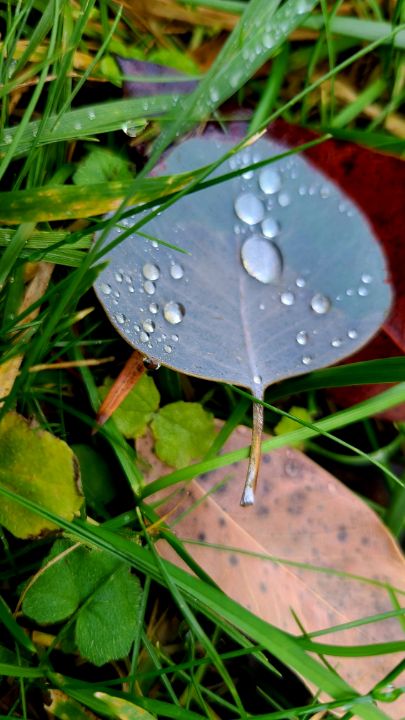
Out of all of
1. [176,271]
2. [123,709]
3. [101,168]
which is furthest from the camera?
[101,168]

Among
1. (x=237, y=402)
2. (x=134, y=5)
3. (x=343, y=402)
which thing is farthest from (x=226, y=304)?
(x=134, y=5)

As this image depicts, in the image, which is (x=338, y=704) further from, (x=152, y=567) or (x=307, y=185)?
(x=307, y=185)

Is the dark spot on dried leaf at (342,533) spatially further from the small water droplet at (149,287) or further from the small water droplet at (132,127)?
the small water droplet at (132,127)

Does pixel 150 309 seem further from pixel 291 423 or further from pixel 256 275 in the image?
pixel 291 423

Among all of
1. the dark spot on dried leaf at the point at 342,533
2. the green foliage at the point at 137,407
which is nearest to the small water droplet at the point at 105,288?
the green foliage at the point at 137,407

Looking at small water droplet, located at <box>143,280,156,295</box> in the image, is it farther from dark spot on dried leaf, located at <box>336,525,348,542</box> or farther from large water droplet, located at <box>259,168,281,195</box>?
dark spot on dried leaf, located at <box>336,525,348,542</box>

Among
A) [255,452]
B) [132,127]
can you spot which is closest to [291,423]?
[255,452]
